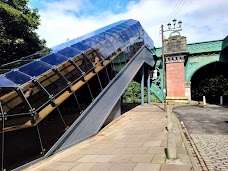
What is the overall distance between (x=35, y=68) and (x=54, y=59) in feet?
3.60

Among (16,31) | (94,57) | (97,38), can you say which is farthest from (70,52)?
(16,31)

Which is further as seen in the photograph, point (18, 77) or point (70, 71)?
point (70, 71)

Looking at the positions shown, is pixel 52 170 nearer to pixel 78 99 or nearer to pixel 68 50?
pixel 78 99

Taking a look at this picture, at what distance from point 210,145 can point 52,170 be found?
5.42 meters

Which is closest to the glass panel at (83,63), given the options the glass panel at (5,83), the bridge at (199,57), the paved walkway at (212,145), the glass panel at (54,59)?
the glass panel at (54,59)

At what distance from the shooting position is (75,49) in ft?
33.0

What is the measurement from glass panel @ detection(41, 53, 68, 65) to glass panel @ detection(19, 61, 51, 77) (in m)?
0.33

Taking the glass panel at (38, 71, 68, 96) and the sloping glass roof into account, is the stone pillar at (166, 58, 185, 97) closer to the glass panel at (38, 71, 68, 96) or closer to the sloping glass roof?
the sloping glass roof

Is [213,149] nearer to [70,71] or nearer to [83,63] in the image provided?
[70,71]

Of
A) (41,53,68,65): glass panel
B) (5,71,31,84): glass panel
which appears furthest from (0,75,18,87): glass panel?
(41,53,68,65): glass panel

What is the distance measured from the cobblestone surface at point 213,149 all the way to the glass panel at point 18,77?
19.3 feet

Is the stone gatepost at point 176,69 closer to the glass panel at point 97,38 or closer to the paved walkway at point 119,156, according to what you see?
the glass panel at point 97,38

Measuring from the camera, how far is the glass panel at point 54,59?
8.48 m

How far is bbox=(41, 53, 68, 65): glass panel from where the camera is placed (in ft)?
27.8
